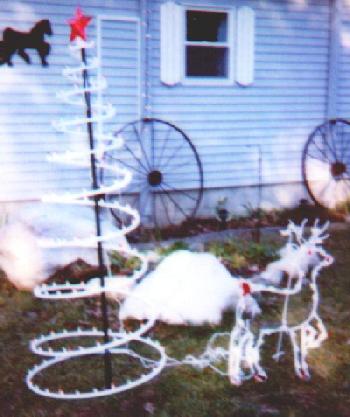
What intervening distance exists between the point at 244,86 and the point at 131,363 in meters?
6.16

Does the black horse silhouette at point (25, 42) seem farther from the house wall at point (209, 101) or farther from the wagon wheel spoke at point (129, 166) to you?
the wagon wheel spoke at point (129, 166)

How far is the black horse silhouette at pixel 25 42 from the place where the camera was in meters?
8.47

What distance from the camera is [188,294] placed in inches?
210

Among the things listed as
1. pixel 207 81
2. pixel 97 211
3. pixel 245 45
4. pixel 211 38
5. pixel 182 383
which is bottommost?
pixel 182 383

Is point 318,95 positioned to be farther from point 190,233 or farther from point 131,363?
point 131,363

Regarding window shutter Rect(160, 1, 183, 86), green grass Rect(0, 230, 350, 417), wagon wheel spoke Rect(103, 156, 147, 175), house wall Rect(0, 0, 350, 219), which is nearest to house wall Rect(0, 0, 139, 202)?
house wall Rect(0, 0, 350, 219)

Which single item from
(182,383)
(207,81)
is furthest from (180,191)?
(182,383)

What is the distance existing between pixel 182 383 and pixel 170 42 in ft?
19.8

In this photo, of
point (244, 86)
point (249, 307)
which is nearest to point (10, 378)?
point (249, 307)

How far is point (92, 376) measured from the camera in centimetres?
448

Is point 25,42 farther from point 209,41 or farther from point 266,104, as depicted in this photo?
point 266,104

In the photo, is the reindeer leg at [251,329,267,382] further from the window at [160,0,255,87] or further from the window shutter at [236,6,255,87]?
the window shutter at [236,6,255,87]

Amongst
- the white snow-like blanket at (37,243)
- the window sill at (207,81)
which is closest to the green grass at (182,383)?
the white snow-like blanket at (37,243)

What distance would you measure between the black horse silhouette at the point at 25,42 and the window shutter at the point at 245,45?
109 inches
